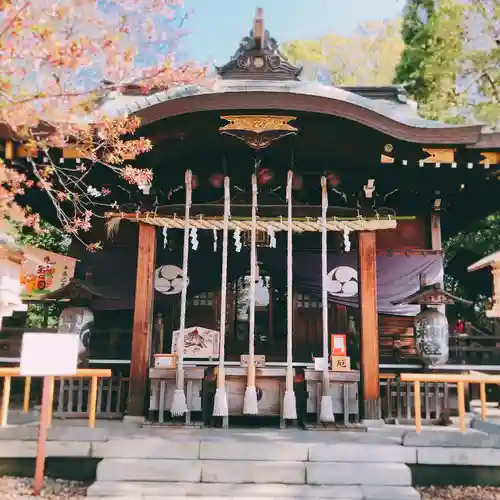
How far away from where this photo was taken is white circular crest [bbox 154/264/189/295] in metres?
9.98

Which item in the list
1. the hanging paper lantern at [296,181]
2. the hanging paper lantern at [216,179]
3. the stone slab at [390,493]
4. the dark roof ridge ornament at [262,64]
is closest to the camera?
the stone slab at [390,493]

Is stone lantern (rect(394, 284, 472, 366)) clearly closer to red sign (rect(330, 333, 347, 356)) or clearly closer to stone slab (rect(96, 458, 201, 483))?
red sign (rect(330, 333, 347, 356))

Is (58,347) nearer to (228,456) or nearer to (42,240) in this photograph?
(228,456)

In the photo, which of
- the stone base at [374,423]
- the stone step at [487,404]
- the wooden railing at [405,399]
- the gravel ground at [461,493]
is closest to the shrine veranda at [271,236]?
the stone base at [374,423]

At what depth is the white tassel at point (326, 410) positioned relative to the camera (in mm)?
6934

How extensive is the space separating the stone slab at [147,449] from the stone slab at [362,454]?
1427mm

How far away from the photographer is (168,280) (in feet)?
32.9

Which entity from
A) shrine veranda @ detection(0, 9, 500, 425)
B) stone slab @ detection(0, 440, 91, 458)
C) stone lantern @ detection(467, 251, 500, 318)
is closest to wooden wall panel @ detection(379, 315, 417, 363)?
shrine veranda @ detection(0, 9, 500, 425)

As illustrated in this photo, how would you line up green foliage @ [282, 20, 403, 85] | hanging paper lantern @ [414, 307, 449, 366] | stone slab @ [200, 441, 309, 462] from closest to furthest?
1. stone slab @ [200, 441, 309, 462]
2. hanging paper lantern @ [414, 307, 449, 366]
3. green foliage @ [282, 20, 403, 85]

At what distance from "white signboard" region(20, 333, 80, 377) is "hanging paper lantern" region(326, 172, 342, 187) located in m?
4.77

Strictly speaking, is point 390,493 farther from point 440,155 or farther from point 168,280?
point 168,280

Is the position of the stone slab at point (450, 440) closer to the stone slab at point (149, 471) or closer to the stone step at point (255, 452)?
the stone step at point (255, 452)

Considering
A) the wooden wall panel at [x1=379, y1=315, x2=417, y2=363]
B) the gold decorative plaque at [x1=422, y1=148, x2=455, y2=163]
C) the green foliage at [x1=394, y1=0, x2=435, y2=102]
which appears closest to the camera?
the gold decorative plaque at [x1=422, y1=148, x2=455, y2=163]

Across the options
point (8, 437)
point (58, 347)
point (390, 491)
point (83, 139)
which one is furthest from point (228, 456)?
point (83, 139)
